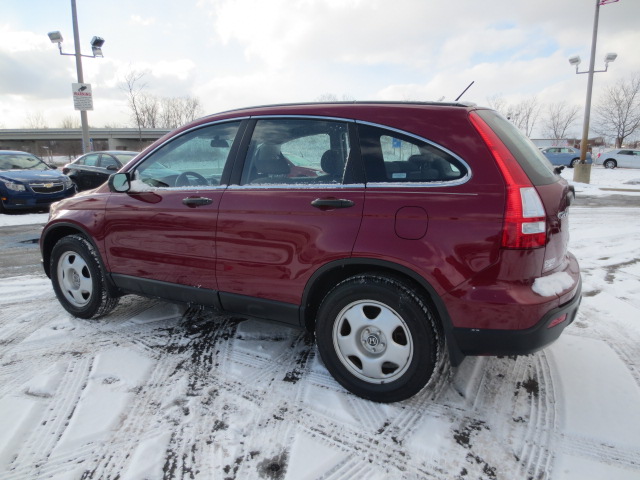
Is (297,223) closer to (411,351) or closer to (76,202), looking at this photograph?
(411,351)

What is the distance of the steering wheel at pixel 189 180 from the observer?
304 cm

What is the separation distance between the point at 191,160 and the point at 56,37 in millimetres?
15927

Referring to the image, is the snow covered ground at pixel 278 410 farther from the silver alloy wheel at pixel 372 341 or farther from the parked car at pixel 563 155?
the parked car at pixel 563 155

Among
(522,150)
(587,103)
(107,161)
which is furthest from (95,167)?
(587,103)

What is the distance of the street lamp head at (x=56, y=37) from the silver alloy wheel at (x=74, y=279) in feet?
49.6

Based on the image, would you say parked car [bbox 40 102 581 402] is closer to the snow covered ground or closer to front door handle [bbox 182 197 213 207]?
front door handle [bbox 182 197 213 207]

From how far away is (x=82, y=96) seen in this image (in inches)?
554

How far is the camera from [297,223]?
2.50 meters

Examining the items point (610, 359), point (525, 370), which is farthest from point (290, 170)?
point (610, 359)

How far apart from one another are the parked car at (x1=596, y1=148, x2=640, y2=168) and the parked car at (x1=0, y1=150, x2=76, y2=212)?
109 feet

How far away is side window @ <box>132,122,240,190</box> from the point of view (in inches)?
117

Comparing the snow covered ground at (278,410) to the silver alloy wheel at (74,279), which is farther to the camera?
the silver alloy wheel at (74,279)

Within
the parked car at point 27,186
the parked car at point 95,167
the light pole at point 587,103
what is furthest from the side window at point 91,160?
the light pole at point 587,103

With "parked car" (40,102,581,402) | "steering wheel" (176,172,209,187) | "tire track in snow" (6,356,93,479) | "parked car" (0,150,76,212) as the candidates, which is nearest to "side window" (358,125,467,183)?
"parked car" (40,102,581,402)
